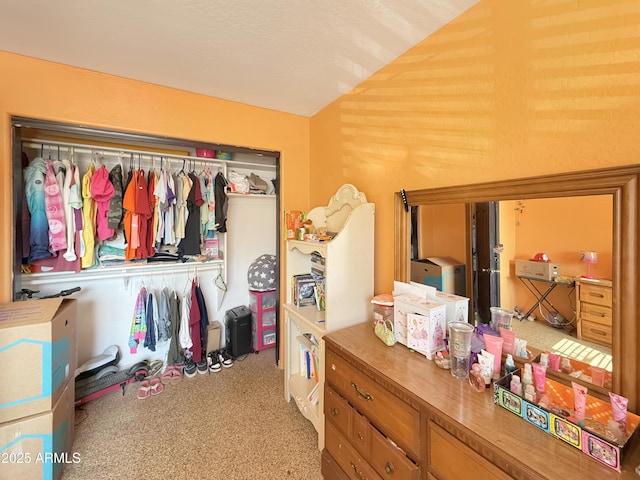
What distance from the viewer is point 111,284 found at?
2447 millimetres

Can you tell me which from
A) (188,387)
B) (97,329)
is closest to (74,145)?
(97,329)

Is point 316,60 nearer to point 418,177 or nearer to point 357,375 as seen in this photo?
point 418,177

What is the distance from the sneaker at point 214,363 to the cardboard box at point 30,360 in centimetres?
120

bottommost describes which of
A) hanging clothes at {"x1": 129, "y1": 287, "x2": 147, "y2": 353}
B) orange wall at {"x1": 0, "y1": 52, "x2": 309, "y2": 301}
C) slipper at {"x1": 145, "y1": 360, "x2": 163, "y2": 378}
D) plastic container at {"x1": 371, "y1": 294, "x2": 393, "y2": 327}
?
A: slipper at {"x1": 145, "y1": 360, "x2": 163, "y2": 378}

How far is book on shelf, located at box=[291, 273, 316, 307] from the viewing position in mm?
2012

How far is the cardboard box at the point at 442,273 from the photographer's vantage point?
51.7 inches

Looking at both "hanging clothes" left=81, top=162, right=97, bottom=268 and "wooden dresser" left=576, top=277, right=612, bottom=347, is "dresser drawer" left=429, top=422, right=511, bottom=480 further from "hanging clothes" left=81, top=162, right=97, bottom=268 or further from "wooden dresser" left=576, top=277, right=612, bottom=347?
"hanging clothes" left=81, top=162, right=97, bottom=268

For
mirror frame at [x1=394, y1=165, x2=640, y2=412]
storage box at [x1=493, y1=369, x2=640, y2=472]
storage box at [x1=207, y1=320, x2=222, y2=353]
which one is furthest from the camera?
storage box at [x1=207, y1=320, x2=222, y2=353]

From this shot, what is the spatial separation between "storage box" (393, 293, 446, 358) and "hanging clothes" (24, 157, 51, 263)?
8.37 feet

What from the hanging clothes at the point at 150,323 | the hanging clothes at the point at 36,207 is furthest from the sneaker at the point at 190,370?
the hanging clothes at the point at 36,207

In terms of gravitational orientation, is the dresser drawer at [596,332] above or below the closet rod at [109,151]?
below

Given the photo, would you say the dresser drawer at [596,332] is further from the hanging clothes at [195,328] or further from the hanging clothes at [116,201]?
the hanging clothes at [116,201]

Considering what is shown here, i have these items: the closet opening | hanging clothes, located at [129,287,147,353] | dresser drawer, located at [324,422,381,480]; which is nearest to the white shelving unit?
dresser drawer, located at [324,422,381,480]

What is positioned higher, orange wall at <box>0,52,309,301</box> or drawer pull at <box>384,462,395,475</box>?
orange wall at <box>0,52,309,301</box>
